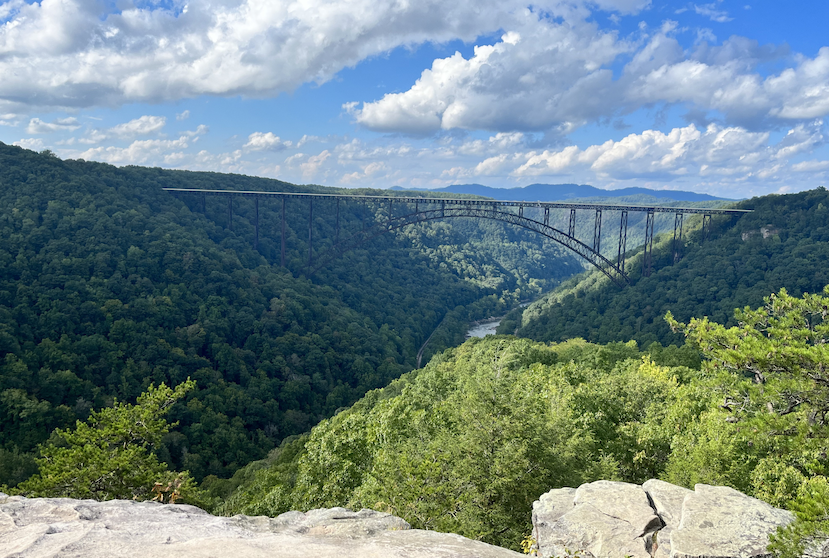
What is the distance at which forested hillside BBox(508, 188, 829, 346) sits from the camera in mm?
46938

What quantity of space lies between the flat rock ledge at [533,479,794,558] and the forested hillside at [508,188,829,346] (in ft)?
134

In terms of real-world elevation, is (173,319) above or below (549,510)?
below

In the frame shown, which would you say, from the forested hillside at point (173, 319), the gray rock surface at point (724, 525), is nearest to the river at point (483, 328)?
the forested hillside at point (173, 319)

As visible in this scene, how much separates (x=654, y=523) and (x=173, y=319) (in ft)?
130

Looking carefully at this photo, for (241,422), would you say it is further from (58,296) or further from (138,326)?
(58,296)

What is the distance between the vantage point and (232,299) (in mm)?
46938

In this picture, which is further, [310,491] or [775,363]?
[310,491]

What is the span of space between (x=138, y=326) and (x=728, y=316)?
4923 centimetres

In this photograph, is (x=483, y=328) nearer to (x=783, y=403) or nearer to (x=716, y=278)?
(x=716, y=278)

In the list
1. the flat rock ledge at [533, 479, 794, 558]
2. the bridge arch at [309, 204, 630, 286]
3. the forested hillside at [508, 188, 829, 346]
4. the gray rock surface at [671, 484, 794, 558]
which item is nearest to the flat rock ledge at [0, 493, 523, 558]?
the flat rock ledge at [533, 479, 794, 558]

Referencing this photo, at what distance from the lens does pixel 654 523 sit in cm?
771

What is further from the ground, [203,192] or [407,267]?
[203,192]

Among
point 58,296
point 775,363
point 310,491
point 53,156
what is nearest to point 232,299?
point 58,296

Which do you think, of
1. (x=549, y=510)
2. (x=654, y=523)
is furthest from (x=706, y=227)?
(x=549, y=510)
